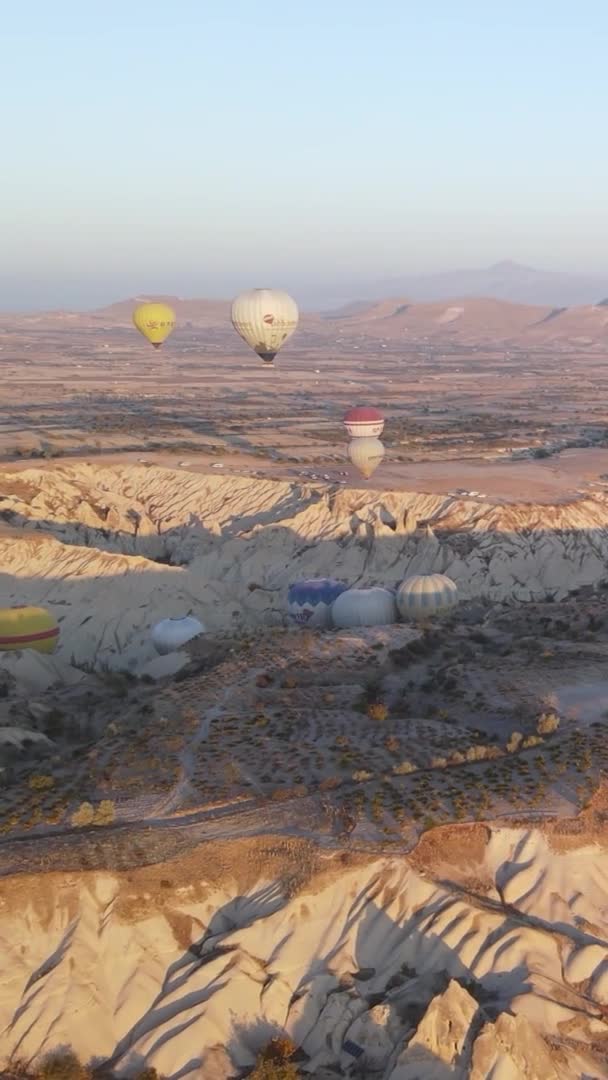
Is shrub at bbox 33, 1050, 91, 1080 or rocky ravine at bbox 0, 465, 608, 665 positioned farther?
rocky ravine at bbox 0, 465, 608, 665

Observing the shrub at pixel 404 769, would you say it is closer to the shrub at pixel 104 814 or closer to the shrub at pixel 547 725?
the shrub at pixel 547 725

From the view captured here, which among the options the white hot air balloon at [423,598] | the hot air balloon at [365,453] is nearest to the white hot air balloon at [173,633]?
the white hot air balloon at [423,598]

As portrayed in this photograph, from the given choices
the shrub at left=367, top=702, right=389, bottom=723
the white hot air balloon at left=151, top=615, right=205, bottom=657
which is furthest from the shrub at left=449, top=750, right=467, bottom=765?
the white hot air balloon at left=151, top=615, right=205, bottom=657

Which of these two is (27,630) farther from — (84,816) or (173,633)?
(84,816)

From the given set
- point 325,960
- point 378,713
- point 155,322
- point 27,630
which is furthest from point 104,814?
point 155,322

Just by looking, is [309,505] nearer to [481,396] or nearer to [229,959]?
[229,959]

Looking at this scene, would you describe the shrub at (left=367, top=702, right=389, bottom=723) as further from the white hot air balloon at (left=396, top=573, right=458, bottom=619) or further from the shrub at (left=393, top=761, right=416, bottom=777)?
the white hot air balloon at (left=396, top=573, right=458, bottom=619)

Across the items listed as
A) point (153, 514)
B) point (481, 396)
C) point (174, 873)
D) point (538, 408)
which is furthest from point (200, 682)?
point (481, 396)
